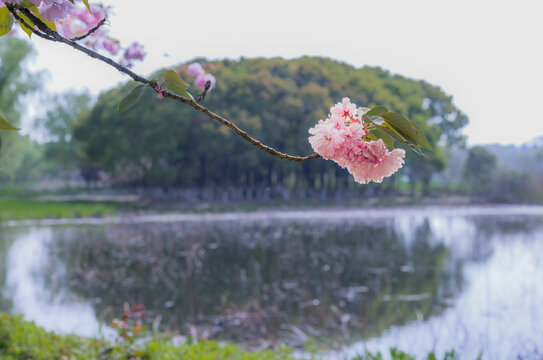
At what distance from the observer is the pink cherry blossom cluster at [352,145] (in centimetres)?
118

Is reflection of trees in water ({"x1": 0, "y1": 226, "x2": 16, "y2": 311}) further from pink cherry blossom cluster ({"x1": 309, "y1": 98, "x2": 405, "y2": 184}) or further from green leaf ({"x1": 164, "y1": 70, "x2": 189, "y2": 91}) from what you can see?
pink cherry blossom cluster ({"x1": 309, "y1": 98, "x2": 405, "y2": 184})

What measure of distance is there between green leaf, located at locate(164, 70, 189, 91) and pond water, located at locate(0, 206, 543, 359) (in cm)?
314

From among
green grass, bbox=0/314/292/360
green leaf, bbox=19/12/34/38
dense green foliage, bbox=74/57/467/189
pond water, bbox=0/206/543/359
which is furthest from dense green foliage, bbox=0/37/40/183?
green leaf, bbox=19/12/34/38

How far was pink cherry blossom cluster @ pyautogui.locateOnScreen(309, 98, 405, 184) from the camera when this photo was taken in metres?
1.18

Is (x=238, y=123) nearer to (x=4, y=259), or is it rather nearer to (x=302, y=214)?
(x=302, y=214)

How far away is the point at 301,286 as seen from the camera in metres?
6.66

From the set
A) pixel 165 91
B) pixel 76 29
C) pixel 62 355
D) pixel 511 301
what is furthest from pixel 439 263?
pixel 165 91

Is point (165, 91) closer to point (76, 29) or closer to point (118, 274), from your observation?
point (76, 29)

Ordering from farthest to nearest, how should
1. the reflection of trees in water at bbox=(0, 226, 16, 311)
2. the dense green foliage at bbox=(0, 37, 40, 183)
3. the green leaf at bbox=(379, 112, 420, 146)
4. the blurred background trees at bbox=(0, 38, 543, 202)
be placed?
the blurred background trees at bbox=(0, 38, 543, 202) → the dense green foliage at bbox=(0, 37, 40, 183) → the reflection of trees in water at bbox=(0, 226, 16, 311) → the green leaf at bbox=(379, 112, 420, 146)

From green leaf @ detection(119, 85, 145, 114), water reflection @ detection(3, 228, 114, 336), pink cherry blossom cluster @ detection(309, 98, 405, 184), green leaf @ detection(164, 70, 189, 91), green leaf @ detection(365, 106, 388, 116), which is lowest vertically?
water reflection @ detection(3, 228, 114, 336)

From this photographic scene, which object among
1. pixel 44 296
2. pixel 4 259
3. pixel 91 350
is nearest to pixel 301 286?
pixel 44 296

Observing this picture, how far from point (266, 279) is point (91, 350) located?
13.4 feet

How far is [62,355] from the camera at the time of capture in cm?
309

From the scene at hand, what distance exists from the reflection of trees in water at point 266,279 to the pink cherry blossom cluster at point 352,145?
388 cm
